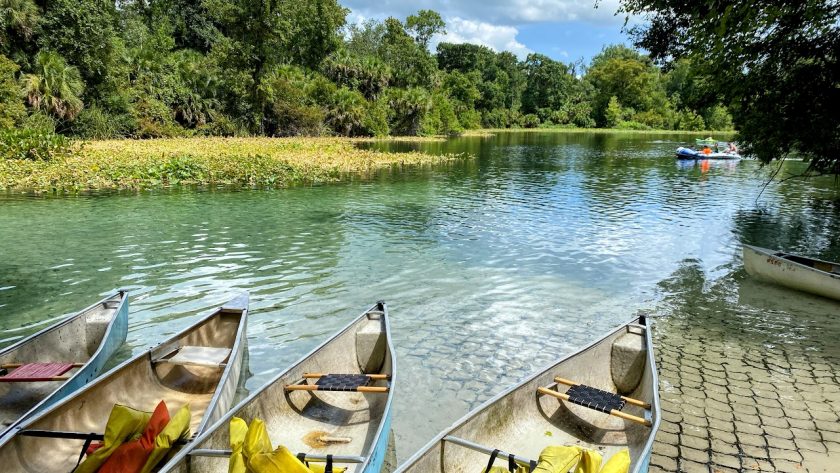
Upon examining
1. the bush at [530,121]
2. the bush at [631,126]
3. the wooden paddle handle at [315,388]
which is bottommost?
the wooden paddle handle at [315,388]

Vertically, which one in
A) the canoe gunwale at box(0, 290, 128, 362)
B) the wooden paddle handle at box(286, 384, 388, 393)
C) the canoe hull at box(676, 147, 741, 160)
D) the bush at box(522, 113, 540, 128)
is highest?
the bush at box(522, 113, 540, 128)

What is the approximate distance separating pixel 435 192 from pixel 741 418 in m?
18.3

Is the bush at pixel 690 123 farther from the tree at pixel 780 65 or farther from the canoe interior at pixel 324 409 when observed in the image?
the canoe interior at pixel 324 409

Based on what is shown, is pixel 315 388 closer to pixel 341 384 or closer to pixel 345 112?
pixel 341 384

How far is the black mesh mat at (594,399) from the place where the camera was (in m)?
5.26

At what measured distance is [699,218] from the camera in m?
18.9

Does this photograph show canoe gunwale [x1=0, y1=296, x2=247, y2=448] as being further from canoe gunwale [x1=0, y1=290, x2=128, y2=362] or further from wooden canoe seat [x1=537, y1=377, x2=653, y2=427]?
wooden canoe seat [x1=537, y1=377, x2=653, y2=427]

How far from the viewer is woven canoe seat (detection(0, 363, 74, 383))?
5551 millimetres

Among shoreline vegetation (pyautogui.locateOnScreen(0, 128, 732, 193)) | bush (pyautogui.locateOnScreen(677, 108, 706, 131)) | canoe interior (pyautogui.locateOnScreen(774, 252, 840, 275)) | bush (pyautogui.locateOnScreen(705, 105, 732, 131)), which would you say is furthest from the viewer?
bush (pyautogui.locateOnScreen(705, 105, 732, 131))

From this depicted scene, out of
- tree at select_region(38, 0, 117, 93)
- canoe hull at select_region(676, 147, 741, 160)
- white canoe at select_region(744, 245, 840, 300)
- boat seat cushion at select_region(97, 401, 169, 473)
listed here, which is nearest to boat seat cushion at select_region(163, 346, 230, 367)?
boat seat cushion at select_region(97, 401, 169, 473)

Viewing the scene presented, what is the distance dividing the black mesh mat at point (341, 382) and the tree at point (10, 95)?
28784 millimetres

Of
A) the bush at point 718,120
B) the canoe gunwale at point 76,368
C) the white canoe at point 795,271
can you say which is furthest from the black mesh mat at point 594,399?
the bush at point 718,120

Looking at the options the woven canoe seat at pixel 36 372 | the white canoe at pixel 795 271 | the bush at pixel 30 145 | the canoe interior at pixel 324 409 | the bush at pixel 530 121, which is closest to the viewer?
the canoe interior at pixel 324 409

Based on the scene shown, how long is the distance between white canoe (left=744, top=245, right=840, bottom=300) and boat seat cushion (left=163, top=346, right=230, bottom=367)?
33.6ft
